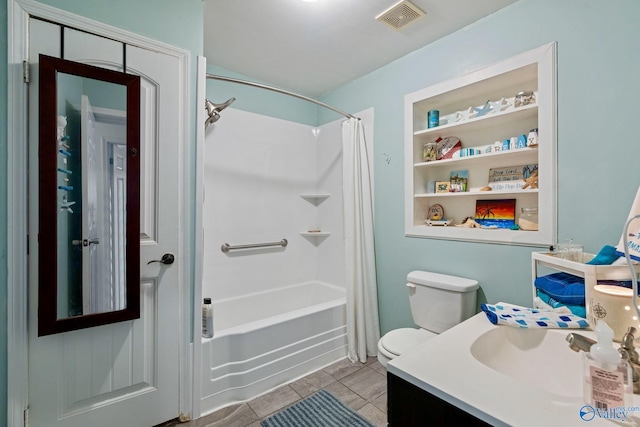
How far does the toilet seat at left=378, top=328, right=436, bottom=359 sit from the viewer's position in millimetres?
1676

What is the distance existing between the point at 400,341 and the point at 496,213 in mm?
1024

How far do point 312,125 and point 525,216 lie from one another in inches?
84.4

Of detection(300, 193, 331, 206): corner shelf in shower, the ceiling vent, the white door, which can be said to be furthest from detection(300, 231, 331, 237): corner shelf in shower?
the ceiling vent

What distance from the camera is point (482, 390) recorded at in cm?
67

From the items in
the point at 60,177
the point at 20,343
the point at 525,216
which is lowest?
the point at 20,343

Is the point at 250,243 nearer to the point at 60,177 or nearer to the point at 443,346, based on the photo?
the point at 60,177

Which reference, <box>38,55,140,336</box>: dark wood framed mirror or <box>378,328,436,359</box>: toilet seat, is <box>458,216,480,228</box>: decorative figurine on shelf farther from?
<box>38,55,140,336</box>: dark wood framed mirror

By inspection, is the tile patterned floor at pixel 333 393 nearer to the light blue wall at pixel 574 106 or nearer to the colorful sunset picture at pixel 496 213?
the light blue wall at pixel 574 106

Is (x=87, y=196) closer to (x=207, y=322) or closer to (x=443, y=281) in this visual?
(x=207, y=322)

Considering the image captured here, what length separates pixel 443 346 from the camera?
888mm

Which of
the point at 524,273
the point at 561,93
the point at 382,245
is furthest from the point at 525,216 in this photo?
the point at 382,245

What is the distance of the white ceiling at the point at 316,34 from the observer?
67.6 inches

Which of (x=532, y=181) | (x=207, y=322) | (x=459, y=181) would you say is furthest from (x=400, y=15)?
(x=207, y=322)

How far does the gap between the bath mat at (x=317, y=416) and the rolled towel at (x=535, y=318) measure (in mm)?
1006
